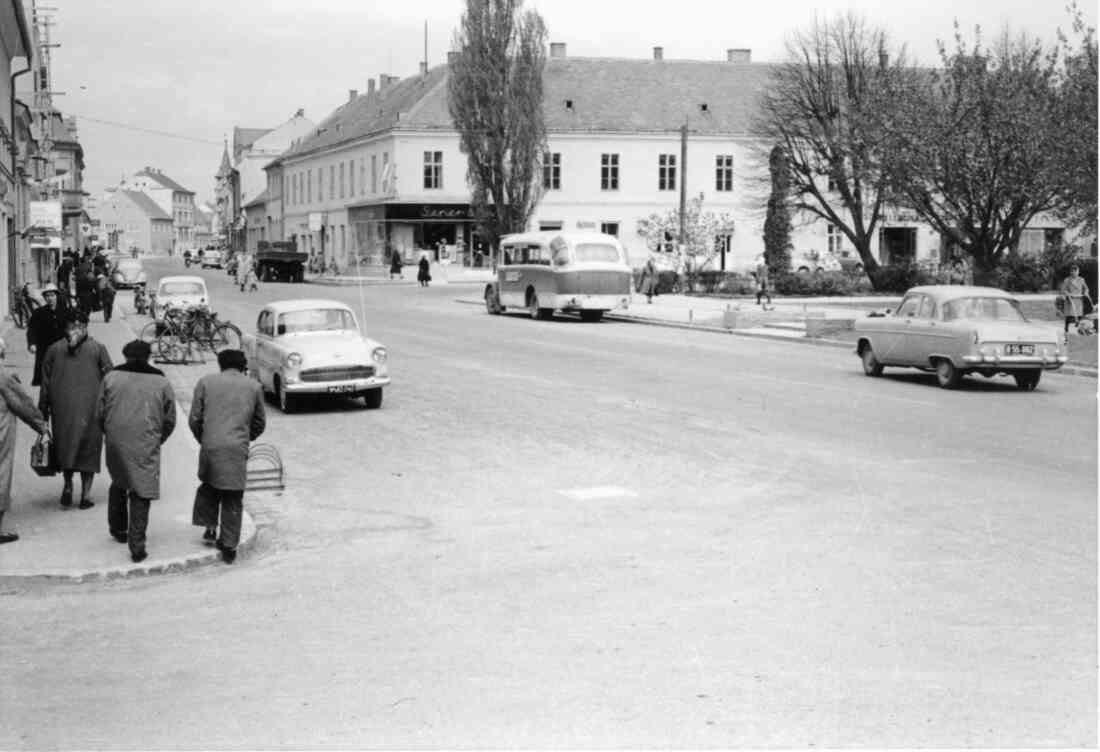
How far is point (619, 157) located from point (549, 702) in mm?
72295

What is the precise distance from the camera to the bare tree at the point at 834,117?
182 ft

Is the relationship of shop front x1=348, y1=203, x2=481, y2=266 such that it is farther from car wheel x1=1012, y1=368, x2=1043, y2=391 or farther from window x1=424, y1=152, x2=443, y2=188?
car wheel x1=1012, y1=368, x2=1043, y2=391

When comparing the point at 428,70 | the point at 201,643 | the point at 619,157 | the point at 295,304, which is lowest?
the point at 201,643

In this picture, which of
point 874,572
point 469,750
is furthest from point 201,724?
point 874,572

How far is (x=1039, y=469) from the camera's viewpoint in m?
13.7

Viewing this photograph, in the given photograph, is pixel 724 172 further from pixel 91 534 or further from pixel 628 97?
pixel 91 534

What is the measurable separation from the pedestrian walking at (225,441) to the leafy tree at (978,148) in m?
37.8

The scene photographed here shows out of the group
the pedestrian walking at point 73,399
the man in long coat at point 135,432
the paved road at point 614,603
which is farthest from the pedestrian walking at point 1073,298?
the man in long coat at point 135,432

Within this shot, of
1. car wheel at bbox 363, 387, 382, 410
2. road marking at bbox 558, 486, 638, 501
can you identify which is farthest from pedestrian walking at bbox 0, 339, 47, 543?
car wheel at bbox 363, 387, 382, 410

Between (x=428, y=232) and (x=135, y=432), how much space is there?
68.2 m

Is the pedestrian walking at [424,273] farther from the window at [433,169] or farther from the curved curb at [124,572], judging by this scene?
the curved curb at [124,572]

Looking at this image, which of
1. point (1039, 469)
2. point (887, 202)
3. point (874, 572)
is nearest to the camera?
point (874, 572)

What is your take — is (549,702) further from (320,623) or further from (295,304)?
(295,304)

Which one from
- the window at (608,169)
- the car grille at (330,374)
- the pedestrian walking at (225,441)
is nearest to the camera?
the pedestrian walking at (225,441)
